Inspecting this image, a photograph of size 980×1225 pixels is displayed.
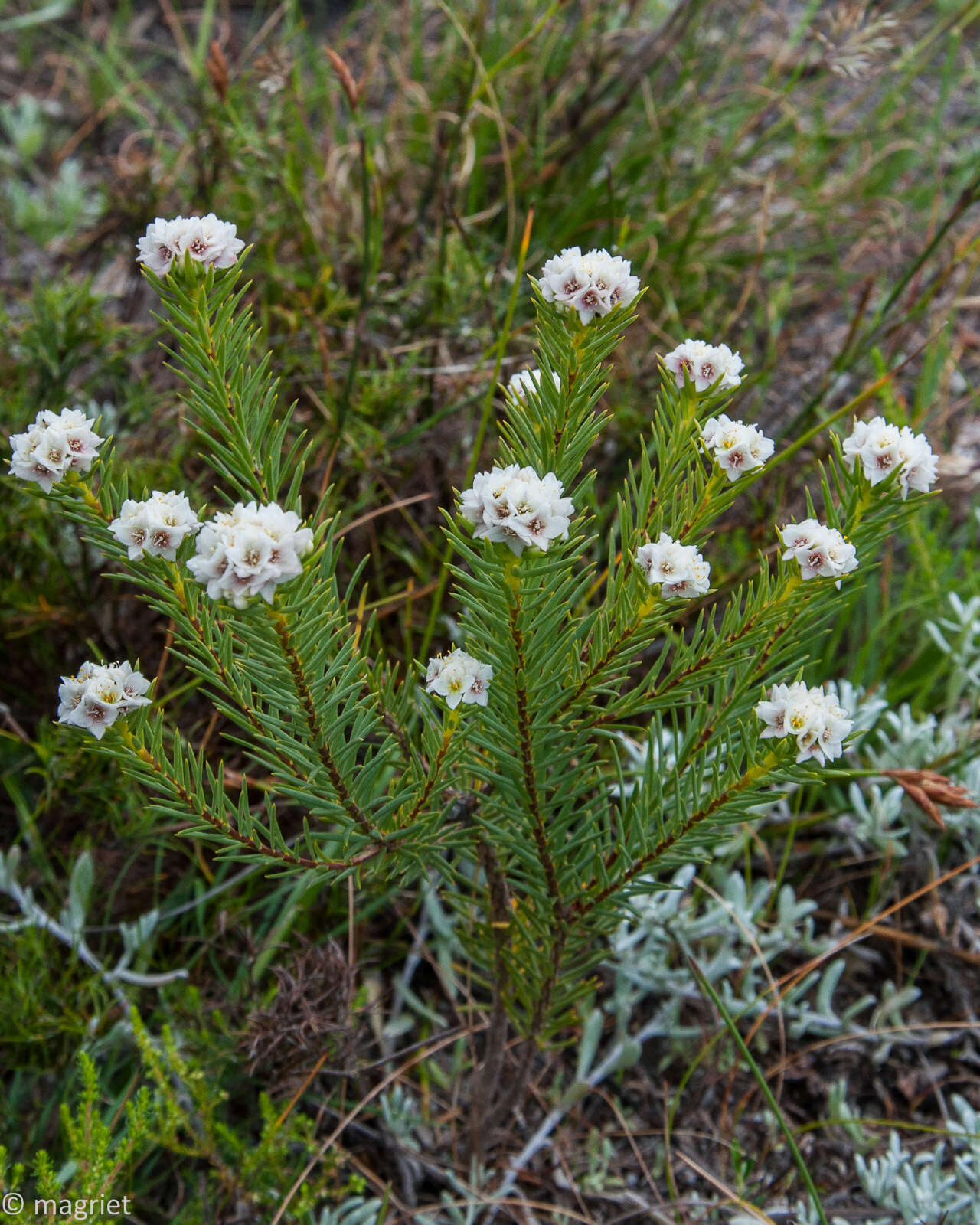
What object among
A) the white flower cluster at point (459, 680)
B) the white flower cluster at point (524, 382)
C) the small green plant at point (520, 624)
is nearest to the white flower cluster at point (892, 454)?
the small green plant at point (520, 624)

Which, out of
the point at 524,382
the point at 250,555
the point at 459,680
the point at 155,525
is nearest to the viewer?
the point at 250,555

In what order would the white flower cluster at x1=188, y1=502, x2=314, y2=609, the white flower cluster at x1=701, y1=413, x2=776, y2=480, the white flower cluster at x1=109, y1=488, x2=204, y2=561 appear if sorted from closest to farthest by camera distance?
the white flower cluster at x1=188, y1=502, x2=314, y2=609 < the white flower cluster at x1=109, y1=488, x2=204, y2=561 < the white flower cluster at x1=701, y1=413, x2=776, y2=480

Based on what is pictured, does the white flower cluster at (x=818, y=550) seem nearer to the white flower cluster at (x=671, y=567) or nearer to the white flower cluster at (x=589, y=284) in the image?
the white flower cluster at (x=671, y=567)

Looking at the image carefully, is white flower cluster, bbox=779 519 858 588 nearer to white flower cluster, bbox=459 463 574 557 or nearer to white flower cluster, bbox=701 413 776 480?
white flower cluster, bbox=701 413 776 480

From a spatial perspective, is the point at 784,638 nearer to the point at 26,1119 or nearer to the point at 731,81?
the point at 26,1119

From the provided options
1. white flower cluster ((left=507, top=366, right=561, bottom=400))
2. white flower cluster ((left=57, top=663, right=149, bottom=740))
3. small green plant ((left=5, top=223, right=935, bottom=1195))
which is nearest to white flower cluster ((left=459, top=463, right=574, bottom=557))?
small green plant ((left=5, top=223, right=935, bottom=1195))

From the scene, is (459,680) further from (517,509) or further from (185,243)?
(185,243)

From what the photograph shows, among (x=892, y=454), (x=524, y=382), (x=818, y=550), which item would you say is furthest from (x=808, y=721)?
(x=524, y=382)
